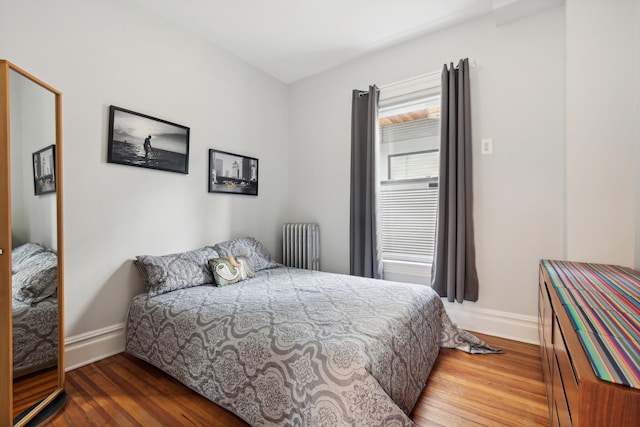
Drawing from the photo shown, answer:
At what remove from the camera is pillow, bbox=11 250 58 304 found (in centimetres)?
135

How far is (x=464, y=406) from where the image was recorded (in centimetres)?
152

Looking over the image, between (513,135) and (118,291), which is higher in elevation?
(513,135)

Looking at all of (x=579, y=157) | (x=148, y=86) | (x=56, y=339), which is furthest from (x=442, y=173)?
(x=56, y=339)

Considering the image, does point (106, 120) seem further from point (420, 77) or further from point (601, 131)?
point (601, 131)

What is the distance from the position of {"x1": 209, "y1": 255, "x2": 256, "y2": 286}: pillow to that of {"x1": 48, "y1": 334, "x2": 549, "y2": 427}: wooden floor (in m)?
0.74

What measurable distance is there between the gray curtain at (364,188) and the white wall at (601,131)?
151 centimetres

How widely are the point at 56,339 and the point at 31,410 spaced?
33 cm

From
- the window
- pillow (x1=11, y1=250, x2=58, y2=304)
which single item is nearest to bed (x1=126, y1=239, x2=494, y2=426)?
pillow (x1=11, y1=250, x2=58, y2=304)

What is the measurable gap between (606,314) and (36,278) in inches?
99.0

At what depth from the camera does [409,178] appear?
2.92 metres

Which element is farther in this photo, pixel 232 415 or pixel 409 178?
pixel 409 178

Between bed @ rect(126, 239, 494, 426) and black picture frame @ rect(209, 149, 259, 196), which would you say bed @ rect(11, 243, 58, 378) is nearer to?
bed @ rect(126, 239, 494, 426)

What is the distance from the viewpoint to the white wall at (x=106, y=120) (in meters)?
1.88

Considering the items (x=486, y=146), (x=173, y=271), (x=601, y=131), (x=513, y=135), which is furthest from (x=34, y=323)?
(x=601, y=131)
